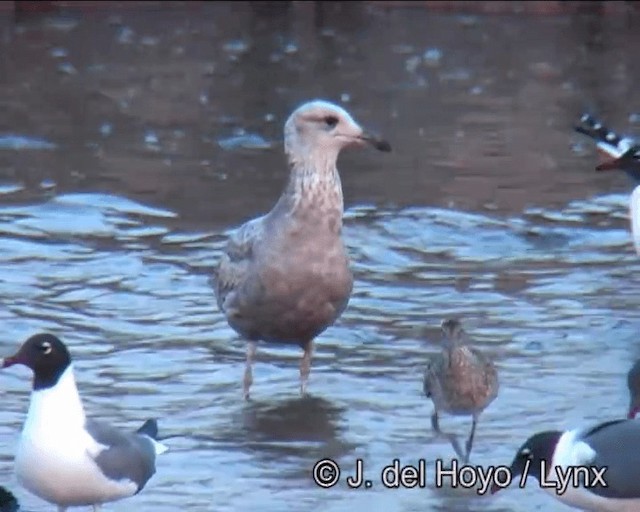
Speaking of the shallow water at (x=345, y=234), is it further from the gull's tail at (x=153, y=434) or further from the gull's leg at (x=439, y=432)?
the gull's tail at (x=153, y=434)

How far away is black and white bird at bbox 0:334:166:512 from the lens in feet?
21.7

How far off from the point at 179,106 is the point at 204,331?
23.9ft

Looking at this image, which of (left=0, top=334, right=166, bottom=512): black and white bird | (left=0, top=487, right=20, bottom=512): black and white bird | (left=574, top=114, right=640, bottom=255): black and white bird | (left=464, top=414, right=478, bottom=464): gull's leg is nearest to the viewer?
(left=0, top=334, right=166, bottom=512): black and white bird

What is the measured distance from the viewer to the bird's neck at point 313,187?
345 inches

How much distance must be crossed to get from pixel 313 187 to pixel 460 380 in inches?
57.5

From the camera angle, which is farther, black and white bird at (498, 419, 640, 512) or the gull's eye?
the gull's eye

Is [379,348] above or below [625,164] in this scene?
below

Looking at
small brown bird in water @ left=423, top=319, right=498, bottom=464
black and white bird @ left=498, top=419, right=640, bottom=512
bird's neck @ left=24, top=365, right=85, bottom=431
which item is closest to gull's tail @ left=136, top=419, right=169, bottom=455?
bird's neck @ left=24, top=365, right=85, bottom=431

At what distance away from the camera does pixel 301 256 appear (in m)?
8.67

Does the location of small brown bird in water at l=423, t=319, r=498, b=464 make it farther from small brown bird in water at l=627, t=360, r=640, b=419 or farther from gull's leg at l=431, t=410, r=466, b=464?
small brown bird in water at l=627, t=360, r=640, b=419

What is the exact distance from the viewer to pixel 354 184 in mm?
13789

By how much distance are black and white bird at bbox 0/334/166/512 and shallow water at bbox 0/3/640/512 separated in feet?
1.59

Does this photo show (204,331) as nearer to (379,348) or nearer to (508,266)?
(379,348)

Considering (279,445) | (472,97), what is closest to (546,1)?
(472,97)
